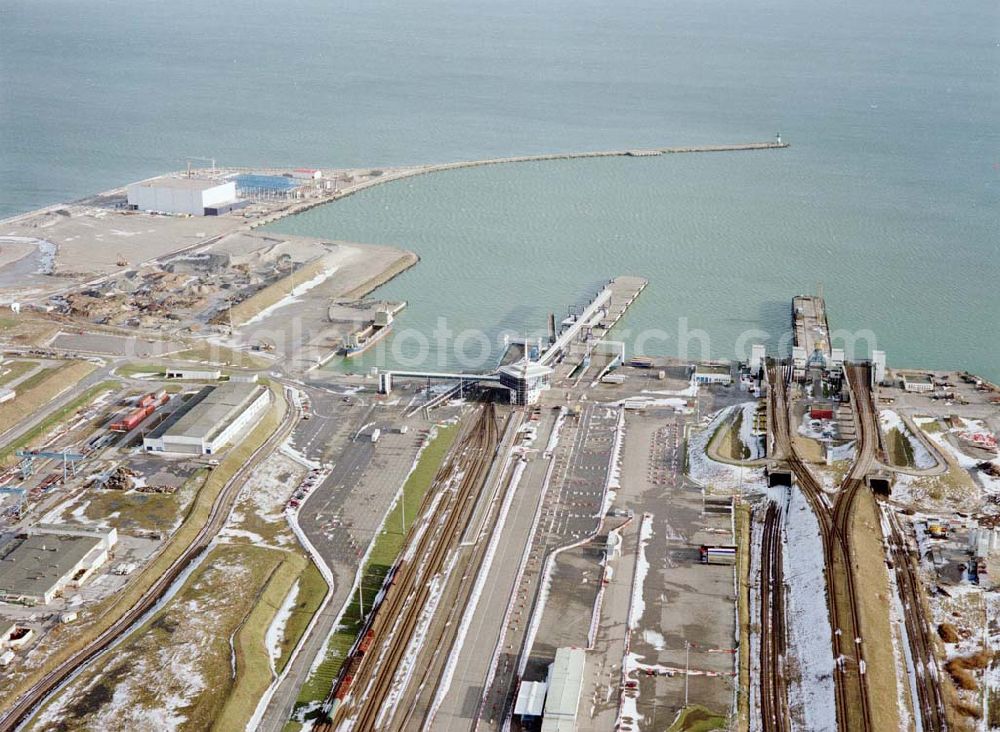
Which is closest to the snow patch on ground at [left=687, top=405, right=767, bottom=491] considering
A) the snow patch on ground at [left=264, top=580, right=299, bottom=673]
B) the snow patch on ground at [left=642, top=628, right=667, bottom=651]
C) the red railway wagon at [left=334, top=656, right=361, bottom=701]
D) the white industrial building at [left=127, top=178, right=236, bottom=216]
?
the snow patch on ground at [left=642, top=628, right=667, bottom=651]

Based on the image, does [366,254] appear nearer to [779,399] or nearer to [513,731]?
[779,399]

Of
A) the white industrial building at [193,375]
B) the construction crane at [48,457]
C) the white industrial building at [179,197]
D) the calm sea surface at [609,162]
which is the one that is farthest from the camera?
the white industrial building at [179,197]

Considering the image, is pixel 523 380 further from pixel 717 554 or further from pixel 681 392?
pixel 717 554

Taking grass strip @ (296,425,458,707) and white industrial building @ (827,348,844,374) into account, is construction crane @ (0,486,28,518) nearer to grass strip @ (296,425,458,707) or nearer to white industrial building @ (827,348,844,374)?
grass strip @ (296,425,458,707)

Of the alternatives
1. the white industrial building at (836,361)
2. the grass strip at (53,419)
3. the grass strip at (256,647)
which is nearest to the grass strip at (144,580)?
the grass strip at (256,647)

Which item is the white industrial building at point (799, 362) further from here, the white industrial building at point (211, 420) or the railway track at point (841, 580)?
the white industrial building at point (211, 420)

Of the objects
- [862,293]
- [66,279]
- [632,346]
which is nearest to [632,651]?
[632,346]

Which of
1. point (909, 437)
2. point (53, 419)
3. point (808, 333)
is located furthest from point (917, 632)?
point (53, 419)
